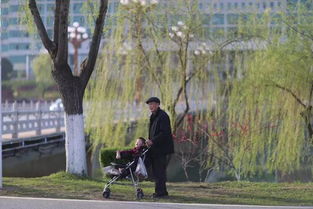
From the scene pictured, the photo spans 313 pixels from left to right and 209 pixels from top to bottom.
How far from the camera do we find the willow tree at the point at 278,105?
603 inches

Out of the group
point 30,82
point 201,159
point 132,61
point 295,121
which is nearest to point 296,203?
point 295,121

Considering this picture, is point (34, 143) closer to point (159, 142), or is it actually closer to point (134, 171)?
point (134, 171)

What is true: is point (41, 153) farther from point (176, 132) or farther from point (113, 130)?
point (176, 132)

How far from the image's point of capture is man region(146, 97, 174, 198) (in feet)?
29.9

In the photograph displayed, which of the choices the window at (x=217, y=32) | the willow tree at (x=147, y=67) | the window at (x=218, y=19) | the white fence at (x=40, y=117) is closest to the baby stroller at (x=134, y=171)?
the willow tree at (x=147, y=67)

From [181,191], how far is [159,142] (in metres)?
1.91

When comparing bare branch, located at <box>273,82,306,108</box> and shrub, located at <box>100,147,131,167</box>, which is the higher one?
bare branch, located at <box>273,82,306,108</box>

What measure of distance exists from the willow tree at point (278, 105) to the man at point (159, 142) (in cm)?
693

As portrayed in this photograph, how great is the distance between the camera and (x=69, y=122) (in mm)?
12492

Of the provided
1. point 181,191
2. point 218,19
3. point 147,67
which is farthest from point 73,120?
point 218,19

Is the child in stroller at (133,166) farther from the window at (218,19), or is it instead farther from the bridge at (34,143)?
the window at (218,19)

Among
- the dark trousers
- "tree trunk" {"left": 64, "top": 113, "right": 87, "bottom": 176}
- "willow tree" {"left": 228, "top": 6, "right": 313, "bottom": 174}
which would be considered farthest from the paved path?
"willow tree" {"left": 228, "top": 6, "right": 313, "bottom": 174}

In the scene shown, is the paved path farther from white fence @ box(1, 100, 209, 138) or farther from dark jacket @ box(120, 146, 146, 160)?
white fence @ box(1, 100, 209, 138)

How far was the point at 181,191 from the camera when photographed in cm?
1072
